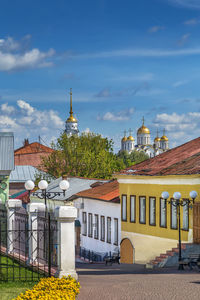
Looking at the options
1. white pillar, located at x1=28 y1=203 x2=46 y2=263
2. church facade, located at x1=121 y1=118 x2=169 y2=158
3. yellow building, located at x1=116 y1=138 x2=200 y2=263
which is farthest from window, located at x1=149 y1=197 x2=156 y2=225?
church facade, located at x1=121 y1=118 x2=169 y2=158

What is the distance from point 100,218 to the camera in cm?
3906

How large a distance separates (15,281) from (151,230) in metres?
17.2

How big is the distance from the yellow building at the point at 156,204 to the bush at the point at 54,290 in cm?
1340

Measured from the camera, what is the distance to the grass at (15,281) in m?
15.2

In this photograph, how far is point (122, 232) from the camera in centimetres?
3641

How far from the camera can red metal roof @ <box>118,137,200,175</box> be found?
97.9 ft

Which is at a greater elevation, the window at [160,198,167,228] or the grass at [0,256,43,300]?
the window at [160,198,167,228]

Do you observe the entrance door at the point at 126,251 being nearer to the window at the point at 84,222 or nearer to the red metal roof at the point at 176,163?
the red metal roof at the point at 176,163

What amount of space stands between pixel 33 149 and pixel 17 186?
29336 mm

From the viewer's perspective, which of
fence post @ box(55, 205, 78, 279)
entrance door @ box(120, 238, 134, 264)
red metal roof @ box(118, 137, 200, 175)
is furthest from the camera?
Answer: entrance door @ box(120, 238, 134, 264)

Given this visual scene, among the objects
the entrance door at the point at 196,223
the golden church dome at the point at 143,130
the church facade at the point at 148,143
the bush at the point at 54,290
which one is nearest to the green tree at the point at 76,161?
the entrance door at the point at 196,223

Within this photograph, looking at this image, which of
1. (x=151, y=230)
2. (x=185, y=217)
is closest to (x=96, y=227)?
(x=151, y=230)

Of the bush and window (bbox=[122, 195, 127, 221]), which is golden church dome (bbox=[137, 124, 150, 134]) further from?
the bush

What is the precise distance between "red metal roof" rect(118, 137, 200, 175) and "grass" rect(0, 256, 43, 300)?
1209cm
